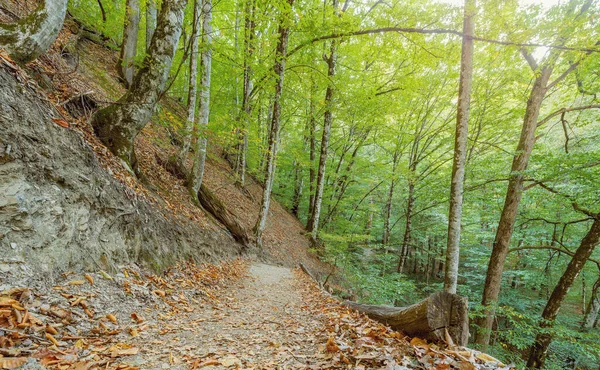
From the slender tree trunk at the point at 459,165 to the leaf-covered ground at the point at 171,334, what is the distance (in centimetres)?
295

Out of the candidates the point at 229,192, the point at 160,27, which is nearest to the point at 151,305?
the point at 160,27

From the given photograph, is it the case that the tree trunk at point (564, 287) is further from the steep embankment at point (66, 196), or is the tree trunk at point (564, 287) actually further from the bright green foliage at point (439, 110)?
the steep embankment at point (66, 196)

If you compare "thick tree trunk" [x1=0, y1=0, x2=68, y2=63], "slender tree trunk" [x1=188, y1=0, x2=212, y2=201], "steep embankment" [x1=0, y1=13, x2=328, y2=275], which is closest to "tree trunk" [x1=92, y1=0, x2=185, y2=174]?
"steep embankment" [x1=0, y1=13, x2=328, y2=275]

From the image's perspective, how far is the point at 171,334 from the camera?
2.88m

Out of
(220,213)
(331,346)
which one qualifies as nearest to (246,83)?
(220,213)

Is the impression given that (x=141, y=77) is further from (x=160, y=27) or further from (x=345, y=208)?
(x=345, y=208)

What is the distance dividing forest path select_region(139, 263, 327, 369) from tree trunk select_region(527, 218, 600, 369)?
7774 millimetres

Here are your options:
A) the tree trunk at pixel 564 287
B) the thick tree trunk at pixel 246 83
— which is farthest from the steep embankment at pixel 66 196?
the tree trunk at pixel 564 287

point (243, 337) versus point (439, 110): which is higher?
point (439, 110)

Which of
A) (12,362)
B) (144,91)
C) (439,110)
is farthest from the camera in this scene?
(439,110)

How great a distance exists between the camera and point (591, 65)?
700cm

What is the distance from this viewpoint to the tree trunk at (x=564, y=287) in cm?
702

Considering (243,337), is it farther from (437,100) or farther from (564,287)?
(437,100)

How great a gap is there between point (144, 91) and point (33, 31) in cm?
157
